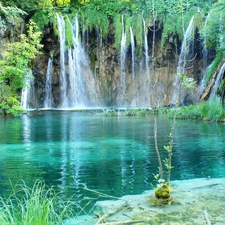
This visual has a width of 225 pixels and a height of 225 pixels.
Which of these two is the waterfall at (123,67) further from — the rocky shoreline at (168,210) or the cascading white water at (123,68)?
the rocky shoreline at (168,210)

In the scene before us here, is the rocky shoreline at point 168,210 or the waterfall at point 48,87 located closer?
the rocky shoreline at point 168,210

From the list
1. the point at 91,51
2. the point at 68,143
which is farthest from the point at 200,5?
the point at 68,143

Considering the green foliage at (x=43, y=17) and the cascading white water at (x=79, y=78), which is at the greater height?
the green foliage at (x=43, y=17)

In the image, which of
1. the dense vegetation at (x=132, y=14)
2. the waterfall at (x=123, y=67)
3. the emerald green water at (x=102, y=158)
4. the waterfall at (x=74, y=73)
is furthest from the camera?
the waterfall at (x=123, y=67)

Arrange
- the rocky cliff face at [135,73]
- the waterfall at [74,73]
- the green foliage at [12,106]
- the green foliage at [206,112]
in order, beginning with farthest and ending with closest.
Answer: the rocky cliff face at [135,73]
the waterfall at [74,73]
the green foliage at [12,106]
the green foliage at [206,112]

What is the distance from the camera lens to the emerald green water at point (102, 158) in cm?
667

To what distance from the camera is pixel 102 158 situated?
8.89 meters

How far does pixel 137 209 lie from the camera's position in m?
→ 4.71

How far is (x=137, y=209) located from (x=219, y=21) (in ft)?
61.9

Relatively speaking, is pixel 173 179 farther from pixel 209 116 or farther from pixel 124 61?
pixel 124 61

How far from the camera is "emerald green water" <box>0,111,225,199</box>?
6.67 meters

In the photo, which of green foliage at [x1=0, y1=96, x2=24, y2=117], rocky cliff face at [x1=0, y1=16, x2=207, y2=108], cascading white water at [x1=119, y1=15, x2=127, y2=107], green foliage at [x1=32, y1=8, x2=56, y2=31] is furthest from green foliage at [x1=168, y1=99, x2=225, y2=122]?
green foliage at [x1=32, y1=8, x2=56, y2=31]

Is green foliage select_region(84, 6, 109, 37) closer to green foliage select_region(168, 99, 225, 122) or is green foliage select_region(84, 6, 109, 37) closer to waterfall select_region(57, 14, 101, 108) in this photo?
waterfall select_region(57, 14, 101, 108)

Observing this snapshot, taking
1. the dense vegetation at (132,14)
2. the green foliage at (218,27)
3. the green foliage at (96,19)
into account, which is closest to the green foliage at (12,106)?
the dense vegetation at (132,14)
